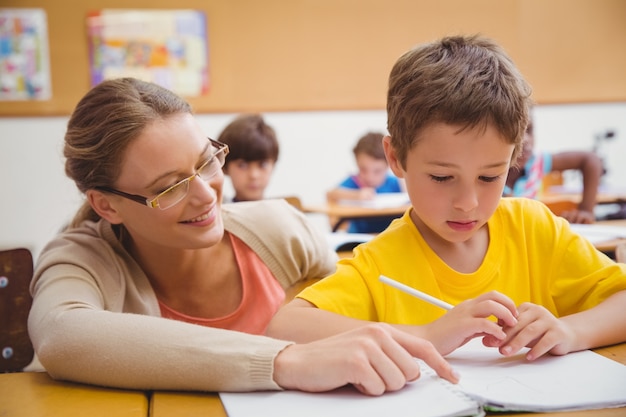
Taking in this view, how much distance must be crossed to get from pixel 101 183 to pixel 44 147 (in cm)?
398

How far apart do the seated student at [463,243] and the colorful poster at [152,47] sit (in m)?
4.11

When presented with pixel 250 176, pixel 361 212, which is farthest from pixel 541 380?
pixel 361 212

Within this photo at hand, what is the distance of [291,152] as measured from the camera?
5.42 m

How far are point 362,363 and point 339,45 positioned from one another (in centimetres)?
495

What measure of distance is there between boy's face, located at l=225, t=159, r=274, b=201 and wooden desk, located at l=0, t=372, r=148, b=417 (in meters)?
2.34

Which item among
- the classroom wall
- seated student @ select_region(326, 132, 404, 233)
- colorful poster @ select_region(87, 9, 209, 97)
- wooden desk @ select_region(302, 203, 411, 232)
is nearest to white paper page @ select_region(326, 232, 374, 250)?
wooden desk @ select_region(302, 203, 411, 232)

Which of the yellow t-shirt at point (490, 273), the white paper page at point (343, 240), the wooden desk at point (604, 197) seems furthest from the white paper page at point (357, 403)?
the wooden desk at point (604, 197)

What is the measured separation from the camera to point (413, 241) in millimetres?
1122

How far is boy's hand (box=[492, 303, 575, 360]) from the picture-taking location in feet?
2.76

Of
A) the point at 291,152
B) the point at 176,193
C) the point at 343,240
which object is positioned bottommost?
the point at 291,152

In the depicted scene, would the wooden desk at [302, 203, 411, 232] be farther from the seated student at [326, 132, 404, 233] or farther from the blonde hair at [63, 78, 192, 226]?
the blonde hair at [63, 78, 192, 226]

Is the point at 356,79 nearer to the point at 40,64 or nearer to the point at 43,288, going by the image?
the point at 40,64

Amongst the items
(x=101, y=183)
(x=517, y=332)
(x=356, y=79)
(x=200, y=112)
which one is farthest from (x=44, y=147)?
(x=517, y=332)

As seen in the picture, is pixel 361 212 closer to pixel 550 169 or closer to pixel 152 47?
pixel 550 169
